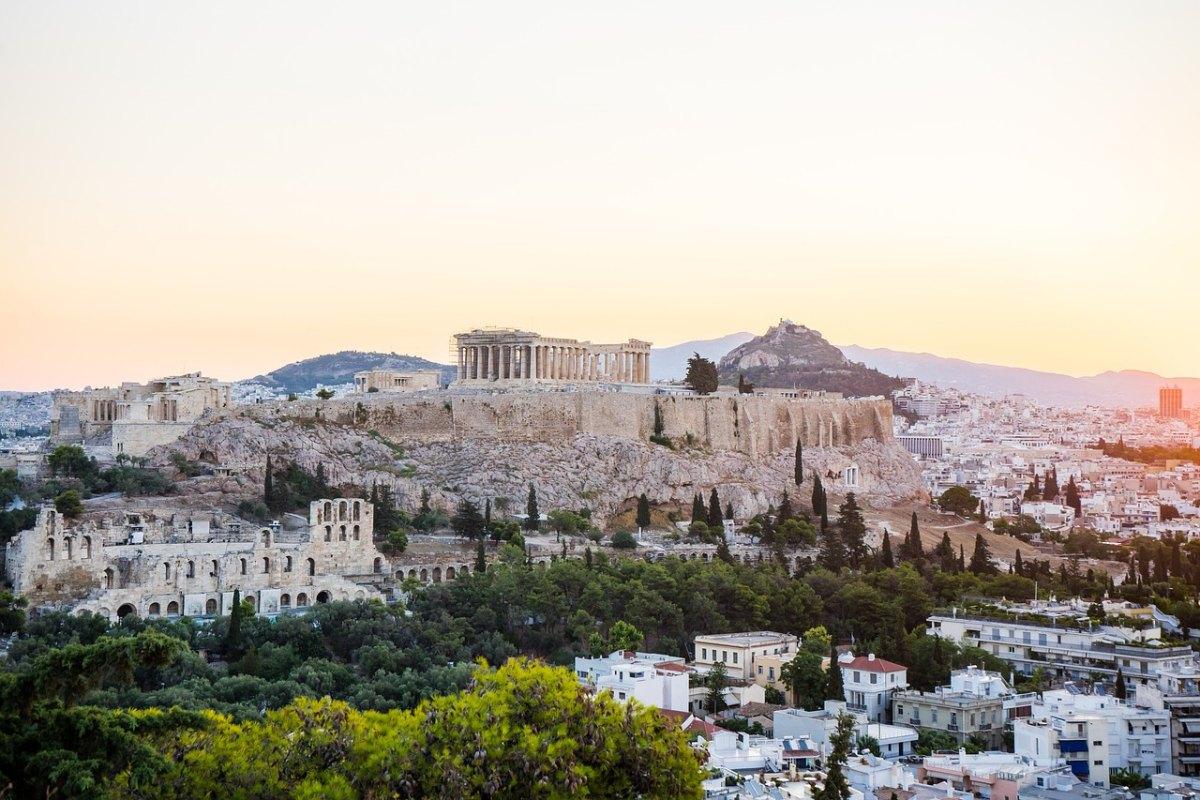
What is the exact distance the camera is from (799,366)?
119812mm

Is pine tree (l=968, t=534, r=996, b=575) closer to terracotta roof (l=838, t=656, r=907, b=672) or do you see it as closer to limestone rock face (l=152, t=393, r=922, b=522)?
limestone rock face (l=152, t=393, r=922, b=522)

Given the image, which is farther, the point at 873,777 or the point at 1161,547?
the point at 1161,547

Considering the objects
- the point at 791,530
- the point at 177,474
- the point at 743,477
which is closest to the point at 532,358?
the point at 743,477

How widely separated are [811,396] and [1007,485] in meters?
20.2

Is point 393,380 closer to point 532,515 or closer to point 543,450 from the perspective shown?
point 543,450

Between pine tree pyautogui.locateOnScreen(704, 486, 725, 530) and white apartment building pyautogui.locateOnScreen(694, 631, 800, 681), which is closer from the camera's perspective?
white apartment building pyautogui.locateOnScreen(694, 631, 800, 681)

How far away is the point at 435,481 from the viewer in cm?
5209

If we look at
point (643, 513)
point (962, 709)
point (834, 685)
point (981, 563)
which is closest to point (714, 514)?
point (643, 513)

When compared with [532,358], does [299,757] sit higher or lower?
lower

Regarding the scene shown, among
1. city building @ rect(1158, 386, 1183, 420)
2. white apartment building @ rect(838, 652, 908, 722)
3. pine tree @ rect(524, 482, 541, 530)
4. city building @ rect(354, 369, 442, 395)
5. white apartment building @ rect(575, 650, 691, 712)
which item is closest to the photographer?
white apartment building @ rect(575, 650, 691, 712)

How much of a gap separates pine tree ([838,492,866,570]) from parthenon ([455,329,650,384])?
42.4 feet

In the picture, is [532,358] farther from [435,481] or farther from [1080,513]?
[1080,513]

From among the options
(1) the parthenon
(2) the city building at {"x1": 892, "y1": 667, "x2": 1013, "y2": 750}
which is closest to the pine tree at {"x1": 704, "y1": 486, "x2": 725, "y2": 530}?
(1) the parthenon

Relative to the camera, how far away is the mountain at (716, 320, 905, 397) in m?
115
